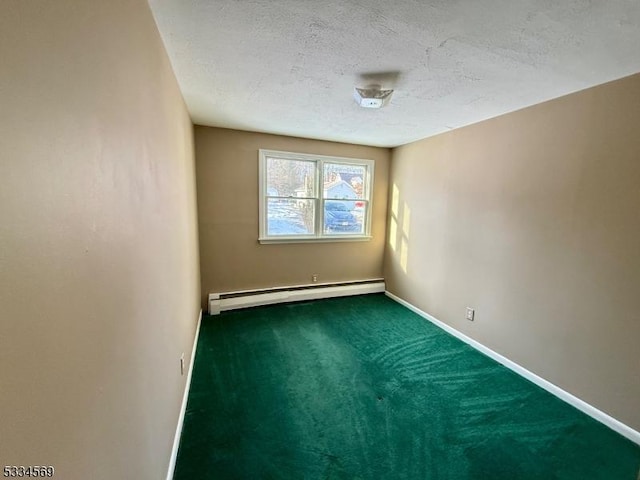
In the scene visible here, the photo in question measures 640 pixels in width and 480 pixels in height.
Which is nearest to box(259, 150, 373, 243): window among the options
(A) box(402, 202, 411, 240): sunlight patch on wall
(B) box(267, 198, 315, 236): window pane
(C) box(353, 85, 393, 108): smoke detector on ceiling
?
(B) box(267, 198, 315, 236): window pane

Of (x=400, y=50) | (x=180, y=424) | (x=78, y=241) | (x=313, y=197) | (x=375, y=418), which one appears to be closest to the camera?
(x=78, y=241)

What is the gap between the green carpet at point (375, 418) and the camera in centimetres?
160

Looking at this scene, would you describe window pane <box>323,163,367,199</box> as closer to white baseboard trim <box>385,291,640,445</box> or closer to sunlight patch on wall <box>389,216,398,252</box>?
sunlight patch on wall <box>389,216,398,252</box>

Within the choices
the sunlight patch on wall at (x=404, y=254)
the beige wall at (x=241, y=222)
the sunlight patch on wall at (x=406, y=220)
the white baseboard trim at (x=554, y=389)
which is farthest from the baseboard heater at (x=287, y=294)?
the white baseboard trim at (x=554, y=389)

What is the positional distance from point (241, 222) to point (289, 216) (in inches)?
26.5

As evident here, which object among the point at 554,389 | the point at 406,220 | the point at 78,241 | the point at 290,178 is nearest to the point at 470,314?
the point at 554,389

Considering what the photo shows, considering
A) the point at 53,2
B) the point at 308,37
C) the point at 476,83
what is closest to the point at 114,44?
the point at 53,2

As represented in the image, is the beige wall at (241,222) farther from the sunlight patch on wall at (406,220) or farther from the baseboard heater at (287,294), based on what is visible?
the sunlight patch on wall at (406,220)

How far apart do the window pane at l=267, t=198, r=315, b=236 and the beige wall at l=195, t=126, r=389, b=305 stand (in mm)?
201

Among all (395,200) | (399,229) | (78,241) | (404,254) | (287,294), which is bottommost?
(287,294)

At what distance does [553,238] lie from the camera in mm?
2281

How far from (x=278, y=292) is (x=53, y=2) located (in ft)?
11.9

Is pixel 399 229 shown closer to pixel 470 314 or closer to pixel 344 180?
pixel 344 180

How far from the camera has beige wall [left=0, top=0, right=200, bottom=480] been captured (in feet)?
1.40
